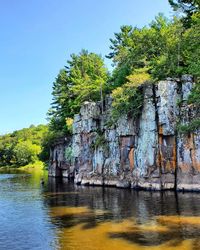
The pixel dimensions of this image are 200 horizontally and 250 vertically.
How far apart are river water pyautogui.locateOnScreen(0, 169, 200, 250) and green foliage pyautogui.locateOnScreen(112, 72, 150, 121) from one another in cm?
1198

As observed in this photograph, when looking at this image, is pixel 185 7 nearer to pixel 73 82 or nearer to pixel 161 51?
pixel 161 51

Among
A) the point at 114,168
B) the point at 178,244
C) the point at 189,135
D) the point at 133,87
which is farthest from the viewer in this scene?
the point at 114,168

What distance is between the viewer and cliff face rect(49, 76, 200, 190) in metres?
35.4

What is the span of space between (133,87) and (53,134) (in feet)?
112

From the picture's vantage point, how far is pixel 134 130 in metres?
40.9

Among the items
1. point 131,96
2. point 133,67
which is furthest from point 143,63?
point 131,96

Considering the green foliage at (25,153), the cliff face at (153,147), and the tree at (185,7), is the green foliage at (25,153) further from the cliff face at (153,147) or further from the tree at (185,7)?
the tree at (185,7)

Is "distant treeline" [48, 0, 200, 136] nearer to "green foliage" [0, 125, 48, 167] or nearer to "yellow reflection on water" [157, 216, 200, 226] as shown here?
"yellow reflection on water" [157, 216, 200, 226]

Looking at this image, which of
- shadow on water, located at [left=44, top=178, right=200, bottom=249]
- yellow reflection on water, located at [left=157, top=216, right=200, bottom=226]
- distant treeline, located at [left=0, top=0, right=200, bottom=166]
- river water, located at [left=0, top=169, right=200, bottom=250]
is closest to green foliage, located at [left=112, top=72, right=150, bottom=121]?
distant treeline, located at [left=0, top=0, right=200, bottom=166]

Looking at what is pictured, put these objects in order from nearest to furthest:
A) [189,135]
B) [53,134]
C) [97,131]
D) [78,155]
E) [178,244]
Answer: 1. [178,244]
2. [189,135]
3. [97,131]
4. [78,155]
5. [53,134]

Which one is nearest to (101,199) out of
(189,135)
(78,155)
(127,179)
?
(127,179)

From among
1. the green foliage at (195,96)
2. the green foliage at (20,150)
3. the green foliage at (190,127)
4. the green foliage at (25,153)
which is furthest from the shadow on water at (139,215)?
the green foliage at (25,153)

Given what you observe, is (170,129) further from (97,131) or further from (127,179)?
(97,131)

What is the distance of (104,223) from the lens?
21.6 m
